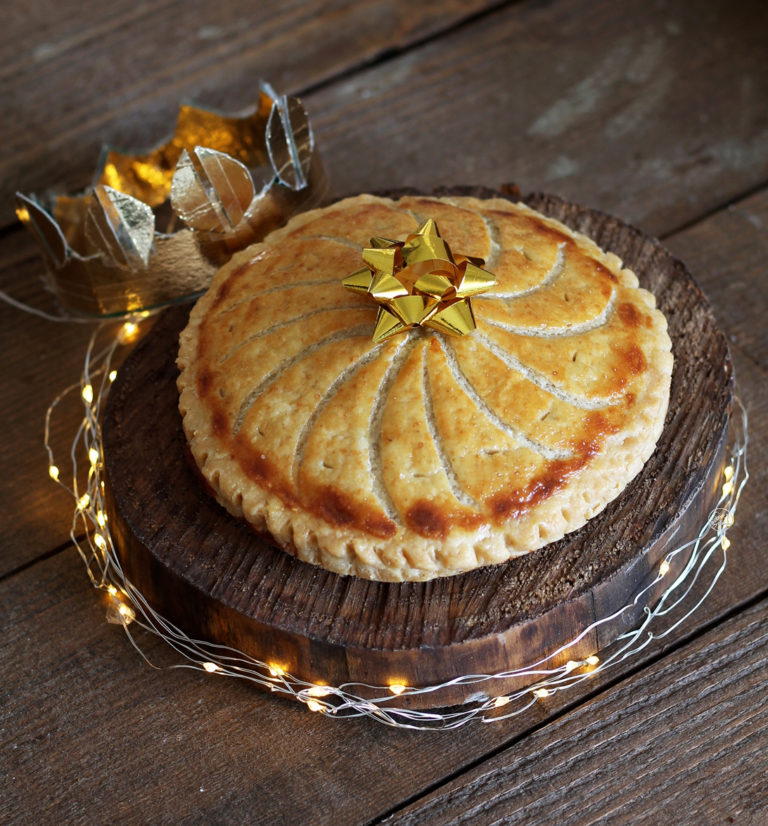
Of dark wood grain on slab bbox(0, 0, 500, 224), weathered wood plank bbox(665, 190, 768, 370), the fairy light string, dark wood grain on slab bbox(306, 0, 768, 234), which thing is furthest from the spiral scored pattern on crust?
dark wood grain on slab bbox(0, 0, 500, 224)

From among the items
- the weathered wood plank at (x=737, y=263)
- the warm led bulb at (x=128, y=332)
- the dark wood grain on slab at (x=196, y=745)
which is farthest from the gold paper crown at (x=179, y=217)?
the weathered wood plank at (x=737, y=263)

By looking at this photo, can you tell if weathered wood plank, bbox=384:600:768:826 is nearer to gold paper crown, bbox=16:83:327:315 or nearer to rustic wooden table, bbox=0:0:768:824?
rustic wooden table, bbox=0:0:768:824

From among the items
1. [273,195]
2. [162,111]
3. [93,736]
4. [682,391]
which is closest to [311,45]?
[162,111]

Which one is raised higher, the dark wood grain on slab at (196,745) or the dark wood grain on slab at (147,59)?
the dark wood grain on slab at (147,59)

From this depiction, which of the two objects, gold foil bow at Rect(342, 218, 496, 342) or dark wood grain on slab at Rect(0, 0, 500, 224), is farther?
dark wood grain on slab at Rect(0, 0, 500, 224)

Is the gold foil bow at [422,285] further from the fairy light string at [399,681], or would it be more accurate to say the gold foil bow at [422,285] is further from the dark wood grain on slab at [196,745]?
the dark wood grain on slab at [196,745]

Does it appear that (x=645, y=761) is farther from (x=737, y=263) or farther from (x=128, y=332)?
(x=128, y=332)

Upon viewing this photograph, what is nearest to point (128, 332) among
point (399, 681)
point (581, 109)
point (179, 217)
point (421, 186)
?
point (179, 217)
